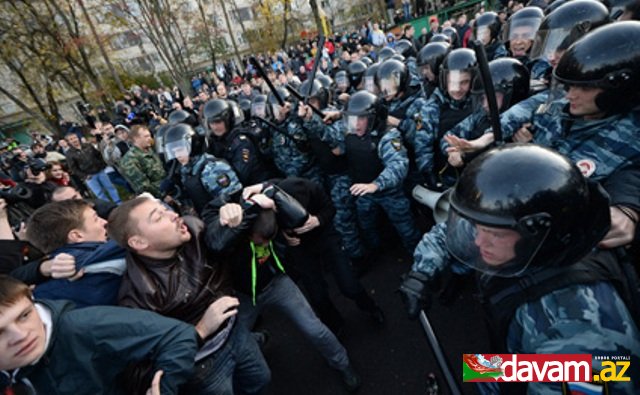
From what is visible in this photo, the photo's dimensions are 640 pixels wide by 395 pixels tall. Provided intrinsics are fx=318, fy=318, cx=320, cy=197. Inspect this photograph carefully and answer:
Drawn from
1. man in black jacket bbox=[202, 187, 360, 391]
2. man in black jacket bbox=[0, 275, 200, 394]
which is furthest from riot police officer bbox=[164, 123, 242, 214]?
man in black jacket bbox=[0, 275, 200, 394]

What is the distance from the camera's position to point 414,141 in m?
3.48

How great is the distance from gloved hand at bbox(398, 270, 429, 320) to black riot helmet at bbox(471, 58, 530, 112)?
1869mm

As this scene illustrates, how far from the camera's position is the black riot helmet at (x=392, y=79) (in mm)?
4359

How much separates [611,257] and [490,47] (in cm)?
534

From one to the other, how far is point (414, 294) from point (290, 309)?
116 cm

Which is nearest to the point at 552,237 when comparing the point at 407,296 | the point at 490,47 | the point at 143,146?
the point at 407,296

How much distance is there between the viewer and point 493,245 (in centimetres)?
133

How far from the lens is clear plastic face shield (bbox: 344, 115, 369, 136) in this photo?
3453mm

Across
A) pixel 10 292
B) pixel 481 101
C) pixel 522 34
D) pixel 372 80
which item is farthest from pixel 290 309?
pixel 522 34

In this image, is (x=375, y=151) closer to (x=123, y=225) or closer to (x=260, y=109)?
(x=123, y=225)

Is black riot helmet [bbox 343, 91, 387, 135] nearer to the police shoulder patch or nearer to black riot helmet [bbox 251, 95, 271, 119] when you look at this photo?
the police shoulder patch

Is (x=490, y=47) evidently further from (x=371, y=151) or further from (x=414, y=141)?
(x=371, y=151)

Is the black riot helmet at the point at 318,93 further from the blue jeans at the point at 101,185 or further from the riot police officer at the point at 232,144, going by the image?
the blue jeans at the point at 101,185

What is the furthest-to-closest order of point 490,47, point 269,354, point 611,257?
point 490,47 → point 269,354 → point 611,257
